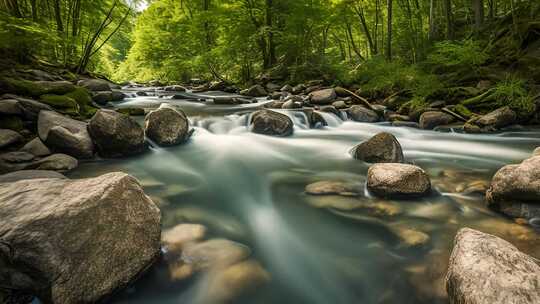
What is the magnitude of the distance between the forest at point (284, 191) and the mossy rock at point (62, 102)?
1.5 inches

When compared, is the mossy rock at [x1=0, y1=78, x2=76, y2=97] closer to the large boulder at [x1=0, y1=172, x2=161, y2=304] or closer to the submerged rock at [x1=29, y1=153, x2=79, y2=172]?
the submerged rock at [x1=29, y1=153, x2=79, y2=172]

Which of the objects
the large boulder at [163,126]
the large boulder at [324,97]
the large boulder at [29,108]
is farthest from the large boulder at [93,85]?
the large boulder at [324,97]

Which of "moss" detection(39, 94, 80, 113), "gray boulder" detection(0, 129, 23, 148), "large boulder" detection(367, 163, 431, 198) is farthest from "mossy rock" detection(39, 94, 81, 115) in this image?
"large boulder" detection(367, 163, 431, 198)

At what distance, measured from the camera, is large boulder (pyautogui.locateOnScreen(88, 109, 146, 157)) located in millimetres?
4531

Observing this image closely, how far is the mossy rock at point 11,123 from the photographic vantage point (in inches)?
180

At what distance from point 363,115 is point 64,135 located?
7668mm

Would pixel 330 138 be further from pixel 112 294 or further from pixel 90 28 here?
pixel 90 28

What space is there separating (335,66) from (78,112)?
11278mm

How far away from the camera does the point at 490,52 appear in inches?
376

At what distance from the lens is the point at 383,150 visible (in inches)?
173

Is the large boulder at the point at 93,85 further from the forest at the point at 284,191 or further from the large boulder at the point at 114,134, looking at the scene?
the large boulder at the point at 114,134

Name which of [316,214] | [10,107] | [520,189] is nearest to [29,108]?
[10,107]

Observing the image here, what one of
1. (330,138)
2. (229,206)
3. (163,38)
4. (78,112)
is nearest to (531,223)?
(229,206)

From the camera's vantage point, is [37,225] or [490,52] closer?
[37,225]
